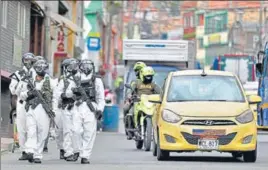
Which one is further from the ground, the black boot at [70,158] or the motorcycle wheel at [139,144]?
the black boot at [70,158]

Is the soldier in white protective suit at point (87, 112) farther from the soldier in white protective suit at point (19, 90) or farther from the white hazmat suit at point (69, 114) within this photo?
the soldier in white protective suit at point (19, 90)

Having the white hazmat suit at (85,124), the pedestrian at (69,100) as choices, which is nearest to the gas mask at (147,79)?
the pedestrian at (69,100)

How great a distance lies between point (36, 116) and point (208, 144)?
2.96 metres

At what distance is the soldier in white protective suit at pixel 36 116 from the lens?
1678 cm

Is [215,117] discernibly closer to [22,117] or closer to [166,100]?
[166,100]

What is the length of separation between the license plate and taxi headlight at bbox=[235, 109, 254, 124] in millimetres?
538

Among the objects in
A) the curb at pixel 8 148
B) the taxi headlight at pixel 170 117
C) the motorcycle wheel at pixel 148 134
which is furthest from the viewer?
the motorcycle wheel at pixel 148 134

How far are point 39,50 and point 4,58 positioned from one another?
8691 mm

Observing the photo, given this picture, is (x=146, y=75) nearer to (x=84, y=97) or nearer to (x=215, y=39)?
(x=84, y=97)

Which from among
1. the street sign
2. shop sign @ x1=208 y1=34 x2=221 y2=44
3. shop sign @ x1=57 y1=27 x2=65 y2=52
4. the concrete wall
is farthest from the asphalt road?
shop sign @ x1=208 y1=34 x2=221 y2=44

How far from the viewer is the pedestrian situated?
17016mm

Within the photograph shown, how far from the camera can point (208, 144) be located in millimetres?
16406

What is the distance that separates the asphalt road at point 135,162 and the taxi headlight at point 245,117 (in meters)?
0.73

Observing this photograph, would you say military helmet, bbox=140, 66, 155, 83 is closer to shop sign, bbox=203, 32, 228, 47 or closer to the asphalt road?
the asphalt road
